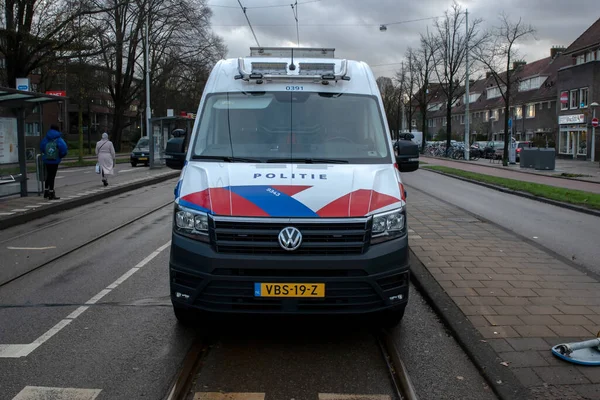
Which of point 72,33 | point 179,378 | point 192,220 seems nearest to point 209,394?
point 179,378

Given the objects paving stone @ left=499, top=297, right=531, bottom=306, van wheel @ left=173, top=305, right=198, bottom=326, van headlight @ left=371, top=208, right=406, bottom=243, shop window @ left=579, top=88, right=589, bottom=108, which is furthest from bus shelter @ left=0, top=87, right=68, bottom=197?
shop window @ left=579, top=88, right=589, bottom=108

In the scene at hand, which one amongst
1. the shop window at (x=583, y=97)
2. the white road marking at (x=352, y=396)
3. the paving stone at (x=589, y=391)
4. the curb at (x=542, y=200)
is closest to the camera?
the paving stone at (x=589, y=391)

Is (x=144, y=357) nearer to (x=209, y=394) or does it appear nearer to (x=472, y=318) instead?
(x=209, y=394)

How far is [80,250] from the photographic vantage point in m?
8.56

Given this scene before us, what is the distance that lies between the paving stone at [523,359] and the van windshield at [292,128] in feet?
6.20

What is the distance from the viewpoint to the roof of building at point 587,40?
4295 centimetres

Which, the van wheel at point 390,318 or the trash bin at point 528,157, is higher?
the trash bin at point 528,157

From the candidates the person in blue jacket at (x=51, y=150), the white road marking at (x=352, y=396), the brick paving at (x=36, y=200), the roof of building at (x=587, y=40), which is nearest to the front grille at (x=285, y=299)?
the white road marking at (x=352, y=396)

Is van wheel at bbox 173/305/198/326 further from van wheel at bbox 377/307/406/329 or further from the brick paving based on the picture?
the brick paving

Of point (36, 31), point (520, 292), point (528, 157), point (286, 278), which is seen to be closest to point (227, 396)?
point (286, 278)

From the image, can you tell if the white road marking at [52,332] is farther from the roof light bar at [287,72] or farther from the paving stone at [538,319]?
the paving stone at [538,319]

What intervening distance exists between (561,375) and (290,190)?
2327 millimetres

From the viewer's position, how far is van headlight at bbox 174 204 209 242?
427 cm

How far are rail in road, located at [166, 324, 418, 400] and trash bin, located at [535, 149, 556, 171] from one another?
93.5 ft
